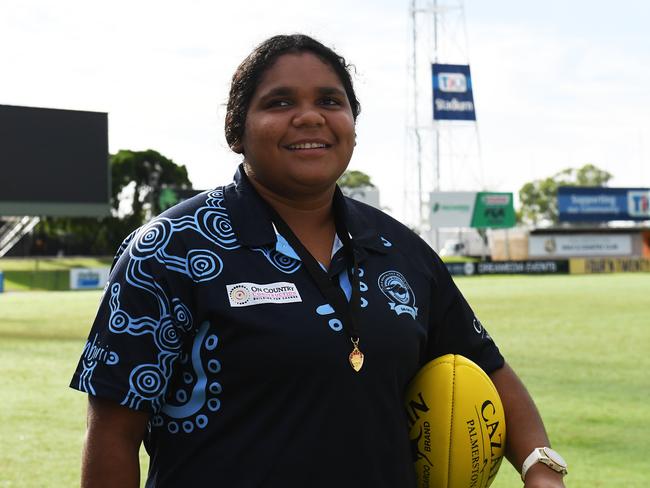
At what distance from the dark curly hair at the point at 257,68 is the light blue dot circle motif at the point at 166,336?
0.52 metres

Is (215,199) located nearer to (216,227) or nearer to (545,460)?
(216,227)

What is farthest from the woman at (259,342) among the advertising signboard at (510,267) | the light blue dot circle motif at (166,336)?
the advertising signboard at (510,267)

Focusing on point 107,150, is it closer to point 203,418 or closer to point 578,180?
point 203,418

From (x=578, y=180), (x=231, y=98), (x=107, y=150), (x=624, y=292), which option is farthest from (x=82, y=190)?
(x=578, y=180)

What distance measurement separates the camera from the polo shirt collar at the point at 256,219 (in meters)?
2.04

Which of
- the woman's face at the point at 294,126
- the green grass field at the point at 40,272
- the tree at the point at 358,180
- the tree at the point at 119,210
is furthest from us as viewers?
the tree at the point at 358,180

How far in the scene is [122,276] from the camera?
1938 millimetres

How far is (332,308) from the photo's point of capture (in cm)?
198

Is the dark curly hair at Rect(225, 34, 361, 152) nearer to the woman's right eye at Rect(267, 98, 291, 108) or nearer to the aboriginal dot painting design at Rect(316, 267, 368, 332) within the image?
the woman's right eye at Rect(267, 98, 291, 108)

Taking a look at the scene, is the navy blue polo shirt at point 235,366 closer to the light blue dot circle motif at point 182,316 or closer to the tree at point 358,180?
the light blue dot circle motif at point 182,316

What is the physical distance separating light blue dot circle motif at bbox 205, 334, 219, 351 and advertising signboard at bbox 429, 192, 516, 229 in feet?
169

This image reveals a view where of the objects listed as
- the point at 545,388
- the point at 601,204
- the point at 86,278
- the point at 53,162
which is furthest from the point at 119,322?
the point at 601,204

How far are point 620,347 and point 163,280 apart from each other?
10.6 metres

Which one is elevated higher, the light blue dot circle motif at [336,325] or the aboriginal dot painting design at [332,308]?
the aboriginal dot painting design at [332,308]
